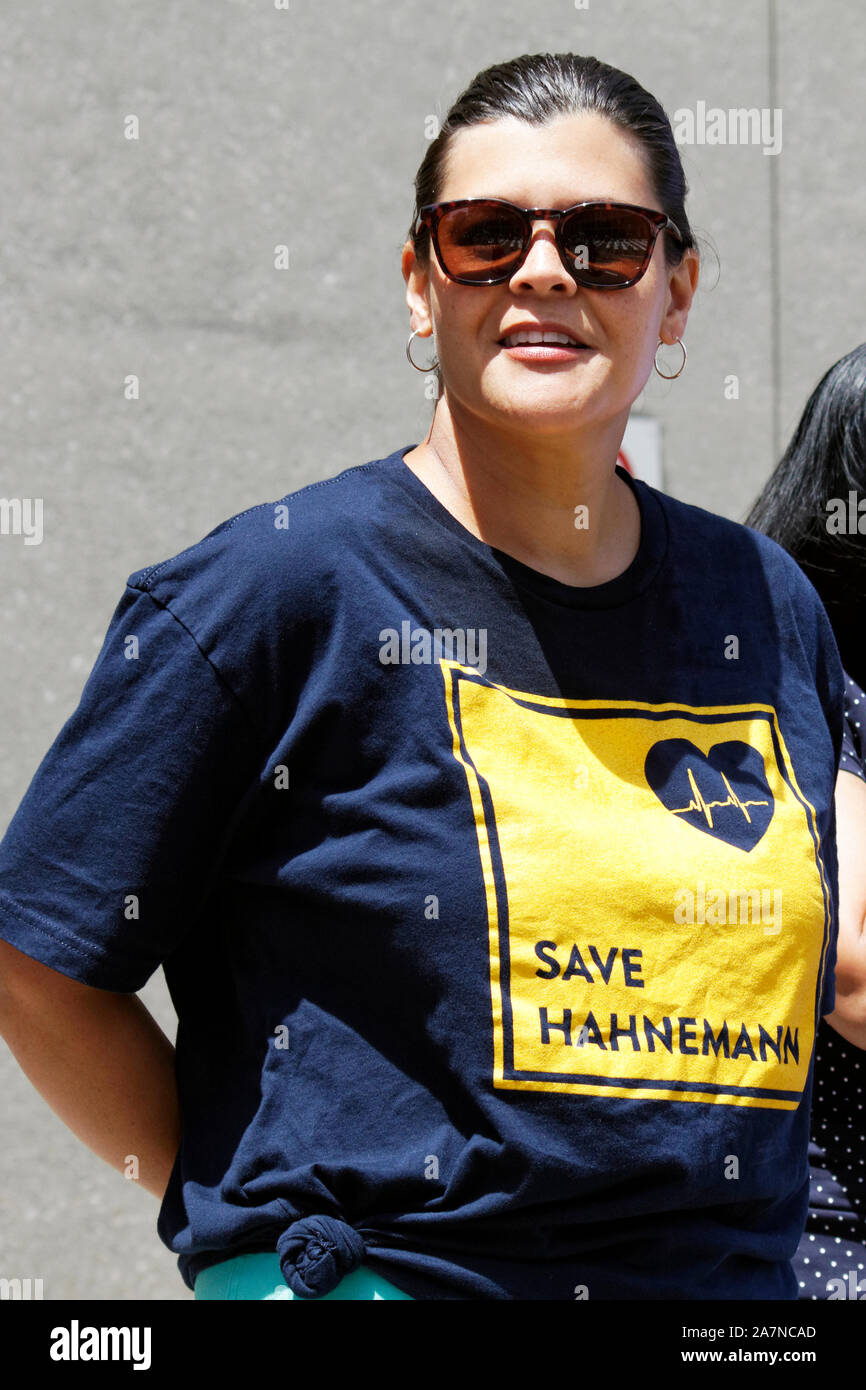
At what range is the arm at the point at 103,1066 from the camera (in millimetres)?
1593

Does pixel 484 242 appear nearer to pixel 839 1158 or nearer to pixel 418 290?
pixel 418 290

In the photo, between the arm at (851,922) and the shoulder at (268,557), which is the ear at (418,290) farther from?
the arm at (851,922)

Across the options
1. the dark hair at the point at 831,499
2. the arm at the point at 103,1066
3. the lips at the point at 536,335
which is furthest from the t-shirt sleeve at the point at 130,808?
the dark hair at the point at 831,499

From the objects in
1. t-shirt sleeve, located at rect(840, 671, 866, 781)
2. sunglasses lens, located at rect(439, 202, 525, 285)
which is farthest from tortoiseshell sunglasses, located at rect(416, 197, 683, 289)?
t-shirt sleeve, located at rect(840, 671, 866, 781)

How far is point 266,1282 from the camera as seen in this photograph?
1.42 metres

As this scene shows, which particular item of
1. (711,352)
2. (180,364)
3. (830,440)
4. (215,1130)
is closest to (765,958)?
(215,1130)

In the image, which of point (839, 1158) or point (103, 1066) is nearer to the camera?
point (103, 1066)

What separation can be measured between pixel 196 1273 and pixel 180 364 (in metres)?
2.67

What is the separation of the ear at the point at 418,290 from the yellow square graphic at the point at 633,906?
1.52 ft

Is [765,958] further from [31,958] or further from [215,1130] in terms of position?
[31,958]

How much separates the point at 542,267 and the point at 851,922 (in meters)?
0.83

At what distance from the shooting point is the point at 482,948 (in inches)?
55.1

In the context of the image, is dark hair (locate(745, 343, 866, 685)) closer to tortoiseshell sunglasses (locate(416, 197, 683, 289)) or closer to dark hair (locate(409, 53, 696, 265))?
dark hair (locate(409, 53, 696, 265))

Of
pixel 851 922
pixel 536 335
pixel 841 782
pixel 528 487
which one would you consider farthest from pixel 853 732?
pixel 536 335
